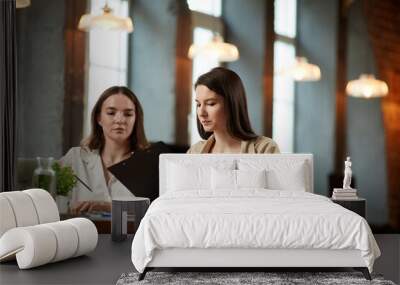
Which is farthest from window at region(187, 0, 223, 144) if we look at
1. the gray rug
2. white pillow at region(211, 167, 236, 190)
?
the gray rug

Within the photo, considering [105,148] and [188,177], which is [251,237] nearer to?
[188,177]

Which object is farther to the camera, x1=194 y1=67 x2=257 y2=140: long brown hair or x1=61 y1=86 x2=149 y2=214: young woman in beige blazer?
x1=61 y1=86 x2=149 y2=214: young woman in beige blazer

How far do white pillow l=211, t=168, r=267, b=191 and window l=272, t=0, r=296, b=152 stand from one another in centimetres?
127

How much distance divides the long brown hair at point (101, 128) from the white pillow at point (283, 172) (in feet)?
4.14

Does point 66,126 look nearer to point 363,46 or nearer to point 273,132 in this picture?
point 273,132

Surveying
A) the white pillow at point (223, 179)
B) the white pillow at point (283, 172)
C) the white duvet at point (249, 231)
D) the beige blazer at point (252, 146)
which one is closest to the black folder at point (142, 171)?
the beige blazer at point (252, 146)

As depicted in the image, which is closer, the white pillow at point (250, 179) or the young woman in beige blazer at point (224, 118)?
the white pillow at point (250, 179)

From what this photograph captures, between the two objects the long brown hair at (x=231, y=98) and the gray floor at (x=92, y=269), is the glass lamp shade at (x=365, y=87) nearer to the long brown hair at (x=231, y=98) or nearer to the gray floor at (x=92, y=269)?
the long brown hair at (x=231, y=98)

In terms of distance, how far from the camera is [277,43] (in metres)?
8.16

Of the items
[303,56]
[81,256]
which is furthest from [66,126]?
[303,56]

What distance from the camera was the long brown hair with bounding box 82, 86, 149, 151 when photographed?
8.08 m

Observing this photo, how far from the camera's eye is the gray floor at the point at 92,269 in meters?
5.23

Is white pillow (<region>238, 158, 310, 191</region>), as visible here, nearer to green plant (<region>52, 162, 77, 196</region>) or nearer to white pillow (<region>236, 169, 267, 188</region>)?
white pillow (<region>236, 169, 267, 188</region>)

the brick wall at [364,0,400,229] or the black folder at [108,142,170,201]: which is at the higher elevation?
the brick wall at [364,0,400,229]
